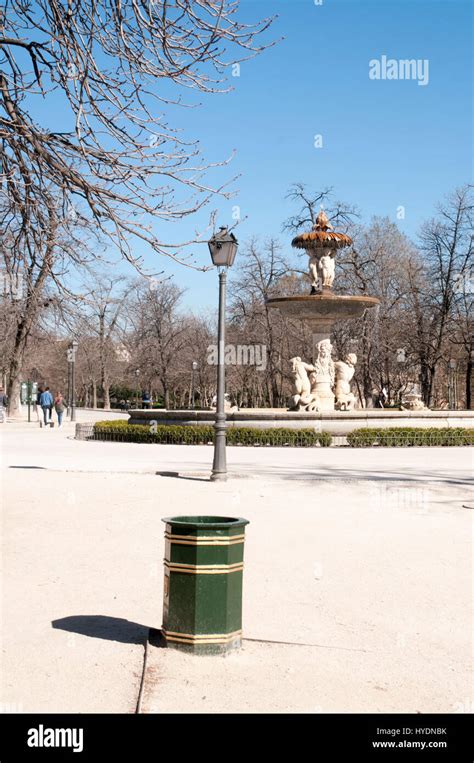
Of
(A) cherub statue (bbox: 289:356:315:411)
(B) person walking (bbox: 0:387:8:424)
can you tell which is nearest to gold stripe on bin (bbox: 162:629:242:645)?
(A) cherub statue (bbox: 289:356:315:411)

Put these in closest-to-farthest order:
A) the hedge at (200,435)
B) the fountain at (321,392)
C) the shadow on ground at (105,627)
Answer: the shadow on ground at (105,627)
the hedge at (200,435)
the fountain at (321,392)

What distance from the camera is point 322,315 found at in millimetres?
32250

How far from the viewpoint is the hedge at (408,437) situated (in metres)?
27.5

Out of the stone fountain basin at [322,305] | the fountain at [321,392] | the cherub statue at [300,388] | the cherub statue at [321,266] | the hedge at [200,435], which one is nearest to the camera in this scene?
the hedge at [200,435]

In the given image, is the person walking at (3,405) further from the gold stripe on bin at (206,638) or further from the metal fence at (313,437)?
the gold stripe on bin at (206,638)

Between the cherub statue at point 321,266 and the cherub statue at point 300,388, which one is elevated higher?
the cherub statue at point 321,266

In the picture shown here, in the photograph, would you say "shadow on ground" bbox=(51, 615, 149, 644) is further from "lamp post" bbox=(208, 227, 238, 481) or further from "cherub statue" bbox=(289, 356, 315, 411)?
"cherub statue" bbox=(289, 356, 315, 411)

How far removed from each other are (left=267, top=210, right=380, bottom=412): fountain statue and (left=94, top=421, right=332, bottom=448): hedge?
2.84 m

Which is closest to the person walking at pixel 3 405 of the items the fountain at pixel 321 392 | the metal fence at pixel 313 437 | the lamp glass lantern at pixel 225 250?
the fountain at pixel 321 392

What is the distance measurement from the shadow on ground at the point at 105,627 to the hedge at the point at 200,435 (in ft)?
68.2

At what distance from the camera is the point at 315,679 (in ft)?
18.5

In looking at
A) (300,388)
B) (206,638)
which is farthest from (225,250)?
(300,388)

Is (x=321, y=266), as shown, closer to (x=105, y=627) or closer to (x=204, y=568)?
(x=105, y=627)

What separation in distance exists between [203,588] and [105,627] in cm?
106
